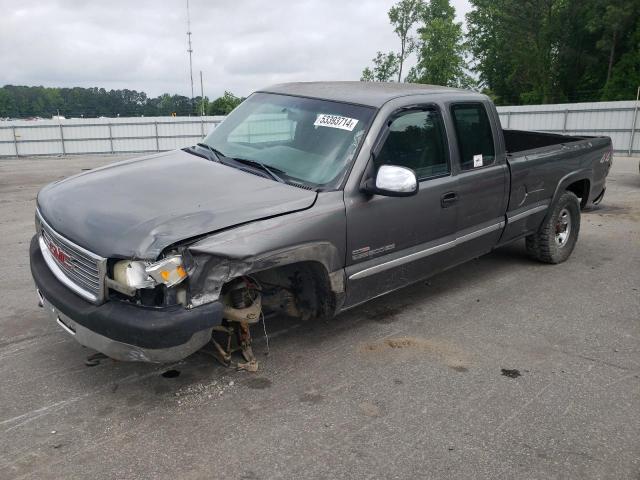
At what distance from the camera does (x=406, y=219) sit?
404cm

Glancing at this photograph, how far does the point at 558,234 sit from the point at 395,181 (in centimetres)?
333

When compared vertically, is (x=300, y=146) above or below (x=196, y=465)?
above

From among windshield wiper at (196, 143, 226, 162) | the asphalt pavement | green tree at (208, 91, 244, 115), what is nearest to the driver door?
the asphalt pavement

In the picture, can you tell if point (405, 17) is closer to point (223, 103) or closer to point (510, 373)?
point (223, 103)

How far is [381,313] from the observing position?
465cm

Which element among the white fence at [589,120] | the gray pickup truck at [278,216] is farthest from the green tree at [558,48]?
the gray pickup truck at [278,216]

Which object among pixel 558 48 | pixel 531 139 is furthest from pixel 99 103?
pixel 531 139

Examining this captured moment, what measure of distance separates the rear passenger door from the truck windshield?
1.03 meters

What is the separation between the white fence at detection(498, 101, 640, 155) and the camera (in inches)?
845

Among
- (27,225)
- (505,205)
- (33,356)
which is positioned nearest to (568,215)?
(505,205)

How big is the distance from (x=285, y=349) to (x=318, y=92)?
203 cm

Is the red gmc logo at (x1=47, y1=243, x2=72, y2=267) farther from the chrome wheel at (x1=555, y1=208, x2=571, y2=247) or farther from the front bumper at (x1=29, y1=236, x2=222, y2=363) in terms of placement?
the chrome wheel at (x1=555, y1=208, x2=571, y2=247)

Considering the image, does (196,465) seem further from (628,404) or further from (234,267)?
(628,404)

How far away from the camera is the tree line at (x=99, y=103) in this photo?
38.9 m
